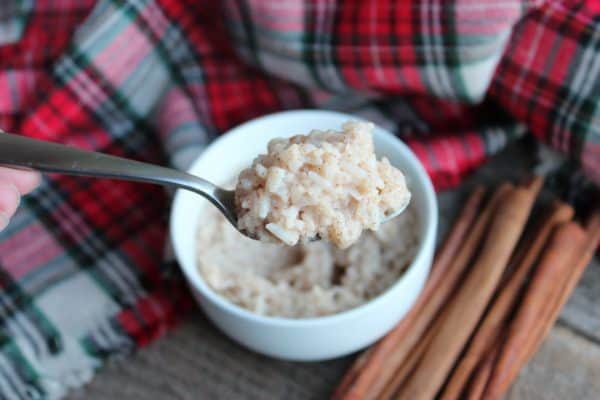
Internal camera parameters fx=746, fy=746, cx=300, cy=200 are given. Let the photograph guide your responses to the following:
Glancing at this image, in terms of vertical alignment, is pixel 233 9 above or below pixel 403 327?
above

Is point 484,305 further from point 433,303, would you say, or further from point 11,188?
point 11,188

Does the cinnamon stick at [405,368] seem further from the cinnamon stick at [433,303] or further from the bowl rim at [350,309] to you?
the bowl rim at [350,309]

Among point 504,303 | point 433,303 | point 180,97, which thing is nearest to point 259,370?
point 433,303

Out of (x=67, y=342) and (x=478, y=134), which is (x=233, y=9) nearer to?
(x=478, y=134)

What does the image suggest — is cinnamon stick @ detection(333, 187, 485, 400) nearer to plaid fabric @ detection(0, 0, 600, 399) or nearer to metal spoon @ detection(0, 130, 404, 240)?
plaid fabric @ detection(0, 0, 600, 399)

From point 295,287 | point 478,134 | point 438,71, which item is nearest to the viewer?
point 295,287

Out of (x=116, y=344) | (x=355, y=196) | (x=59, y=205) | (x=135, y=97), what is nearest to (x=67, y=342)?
(x=116, y=344)

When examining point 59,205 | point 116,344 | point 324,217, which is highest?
point 324,217
